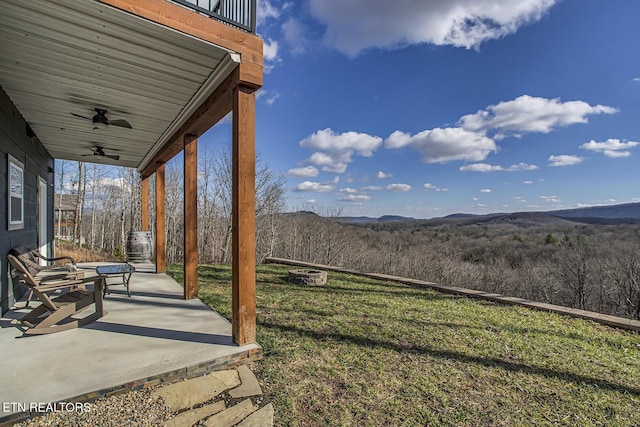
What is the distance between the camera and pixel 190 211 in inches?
162

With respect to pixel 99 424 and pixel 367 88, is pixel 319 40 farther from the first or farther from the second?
pixel 99 424

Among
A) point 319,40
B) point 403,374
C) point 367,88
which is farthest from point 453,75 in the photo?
point 403,374

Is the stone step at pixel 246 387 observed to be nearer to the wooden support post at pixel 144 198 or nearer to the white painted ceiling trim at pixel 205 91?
the white painted ceiling trim at pixel 205 91

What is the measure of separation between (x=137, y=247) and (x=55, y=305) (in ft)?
13.0

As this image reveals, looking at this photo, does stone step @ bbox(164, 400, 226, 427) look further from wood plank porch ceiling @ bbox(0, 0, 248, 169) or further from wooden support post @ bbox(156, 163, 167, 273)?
wooden support post @ bbox(156, 163, 167, 273)

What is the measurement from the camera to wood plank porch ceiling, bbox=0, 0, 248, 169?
2.11m

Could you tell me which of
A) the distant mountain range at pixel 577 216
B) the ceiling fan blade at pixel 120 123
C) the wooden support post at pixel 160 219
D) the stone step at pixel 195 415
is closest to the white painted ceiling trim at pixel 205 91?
the ceiling fan blade at pixel 120 123

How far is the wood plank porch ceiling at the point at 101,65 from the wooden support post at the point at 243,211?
15.9 inches

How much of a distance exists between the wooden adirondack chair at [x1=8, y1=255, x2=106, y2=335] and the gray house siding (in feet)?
1.92

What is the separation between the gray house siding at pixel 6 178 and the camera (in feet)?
11.0

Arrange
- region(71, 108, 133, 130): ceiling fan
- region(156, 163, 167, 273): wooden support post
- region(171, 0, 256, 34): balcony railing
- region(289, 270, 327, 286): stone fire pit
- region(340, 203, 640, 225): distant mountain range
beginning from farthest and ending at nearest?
region(340, 203, 640, 225): distant mountain range, region(156, 163, 167, 273): wooden support post, region(289, 270, 327, 286): stone fire pit, region(71, 108, 133, 130): ceiling fan, region(171, 0, 256, 34): balcony railing

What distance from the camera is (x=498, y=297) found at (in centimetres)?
474
